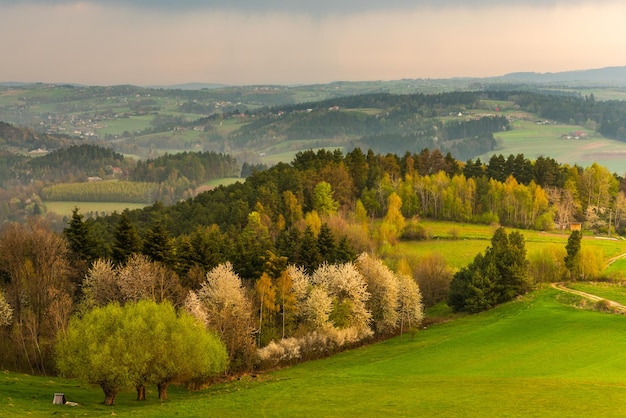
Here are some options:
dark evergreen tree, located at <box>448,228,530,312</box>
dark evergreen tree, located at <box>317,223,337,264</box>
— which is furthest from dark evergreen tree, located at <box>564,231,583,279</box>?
dark evergreen tree, located at <box>317,223,337,264</box>

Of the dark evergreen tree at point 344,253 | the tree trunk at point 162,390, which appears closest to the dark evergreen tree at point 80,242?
the dark evergreen tree at point 344,253

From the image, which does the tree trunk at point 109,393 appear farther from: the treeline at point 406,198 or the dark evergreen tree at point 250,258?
the treeline at point 406,198

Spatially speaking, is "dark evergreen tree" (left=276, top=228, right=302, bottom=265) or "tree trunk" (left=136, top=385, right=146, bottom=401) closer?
"tree trunk" (left=136, top=385, right=146, bottom=401)

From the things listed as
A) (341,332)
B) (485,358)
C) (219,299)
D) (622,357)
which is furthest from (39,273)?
(622,357)

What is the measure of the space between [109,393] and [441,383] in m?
23.6

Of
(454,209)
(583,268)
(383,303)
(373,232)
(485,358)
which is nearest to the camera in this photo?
(485,358)

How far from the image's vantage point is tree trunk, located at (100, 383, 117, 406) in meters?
45.2

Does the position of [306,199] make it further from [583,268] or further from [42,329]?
[42,329]

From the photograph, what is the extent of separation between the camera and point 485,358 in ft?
179

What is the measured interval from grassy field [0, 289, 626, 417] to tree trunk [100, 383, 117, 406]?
955 mm

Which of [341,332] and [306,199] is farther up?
[306,199]

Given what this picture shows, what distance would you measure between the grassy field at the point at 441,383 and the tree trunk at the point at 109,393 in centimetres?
95

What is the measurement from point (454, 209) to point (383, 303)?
49.8 m

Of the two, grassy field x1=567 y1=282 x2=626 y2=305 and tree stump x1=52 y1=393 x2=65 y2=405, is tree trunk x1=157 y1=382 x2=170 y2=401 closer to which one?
tree stump x1=52 y1=393 x2=65 y2=405
